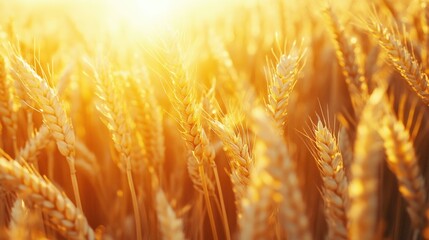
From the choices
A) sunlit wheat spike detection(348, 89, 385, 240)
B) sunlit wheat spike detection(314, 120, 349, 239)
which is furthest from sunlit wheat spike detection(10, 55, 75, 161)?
sunlit wheat spike detection(348, 89, 385, 240)

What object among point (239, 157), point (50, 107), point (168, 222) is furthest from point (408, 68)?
point (50, 107)

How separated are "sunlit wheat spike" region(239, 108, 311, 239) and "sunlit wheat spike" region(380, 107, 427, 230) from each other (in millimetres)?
266

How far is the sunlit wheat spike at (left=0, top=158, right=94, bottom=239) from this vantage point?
39.3 inches

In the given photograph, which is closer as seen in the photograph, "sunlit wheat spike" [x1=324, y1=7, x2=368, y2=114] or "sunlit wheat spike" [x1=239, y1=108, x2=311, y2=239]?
"sunlit wheat spike" [x1=239, y1=108, x2=311, y2=239]

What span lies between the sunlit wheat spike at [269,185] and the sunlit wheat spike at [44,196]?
51 cm

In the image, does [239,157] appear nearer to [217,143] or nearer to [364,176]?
[364,176]

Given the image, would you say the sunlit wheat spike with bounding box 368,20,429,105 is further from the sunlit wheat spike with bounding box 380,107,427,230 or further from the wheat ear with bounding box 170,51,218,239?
the wheat ear with bounding box 170,51,218,239

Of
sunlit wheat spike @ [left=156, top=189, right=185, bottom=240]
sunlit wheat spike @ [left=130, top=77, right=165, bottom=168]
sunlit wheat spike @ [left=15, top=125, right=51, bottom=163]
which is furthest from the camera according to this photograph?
sunlit wheat spike @ [left=130, top=77, right=165, bottom=168]

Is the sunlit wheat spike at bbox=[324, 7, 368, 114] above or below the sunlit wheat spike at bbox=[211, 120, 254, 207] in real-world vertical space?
above

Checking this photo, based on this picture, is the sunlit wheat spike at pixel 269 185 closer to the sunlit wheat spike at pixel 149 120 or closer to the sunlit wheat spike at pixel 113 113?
the sunlit wheat spike at pixel 113 113

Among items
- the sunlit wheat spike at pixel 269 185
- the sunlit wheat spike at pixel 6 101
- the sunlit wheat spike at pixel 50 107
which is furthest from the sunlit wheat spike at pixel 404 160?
the sunlit wheat spike at pixel 6 101

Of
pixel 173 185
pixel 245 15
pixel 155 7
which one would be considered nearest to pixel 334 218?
pixel 173 185

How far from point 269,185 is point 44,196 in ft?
2.03

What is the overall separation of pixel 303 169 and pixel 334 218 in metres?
0.93
